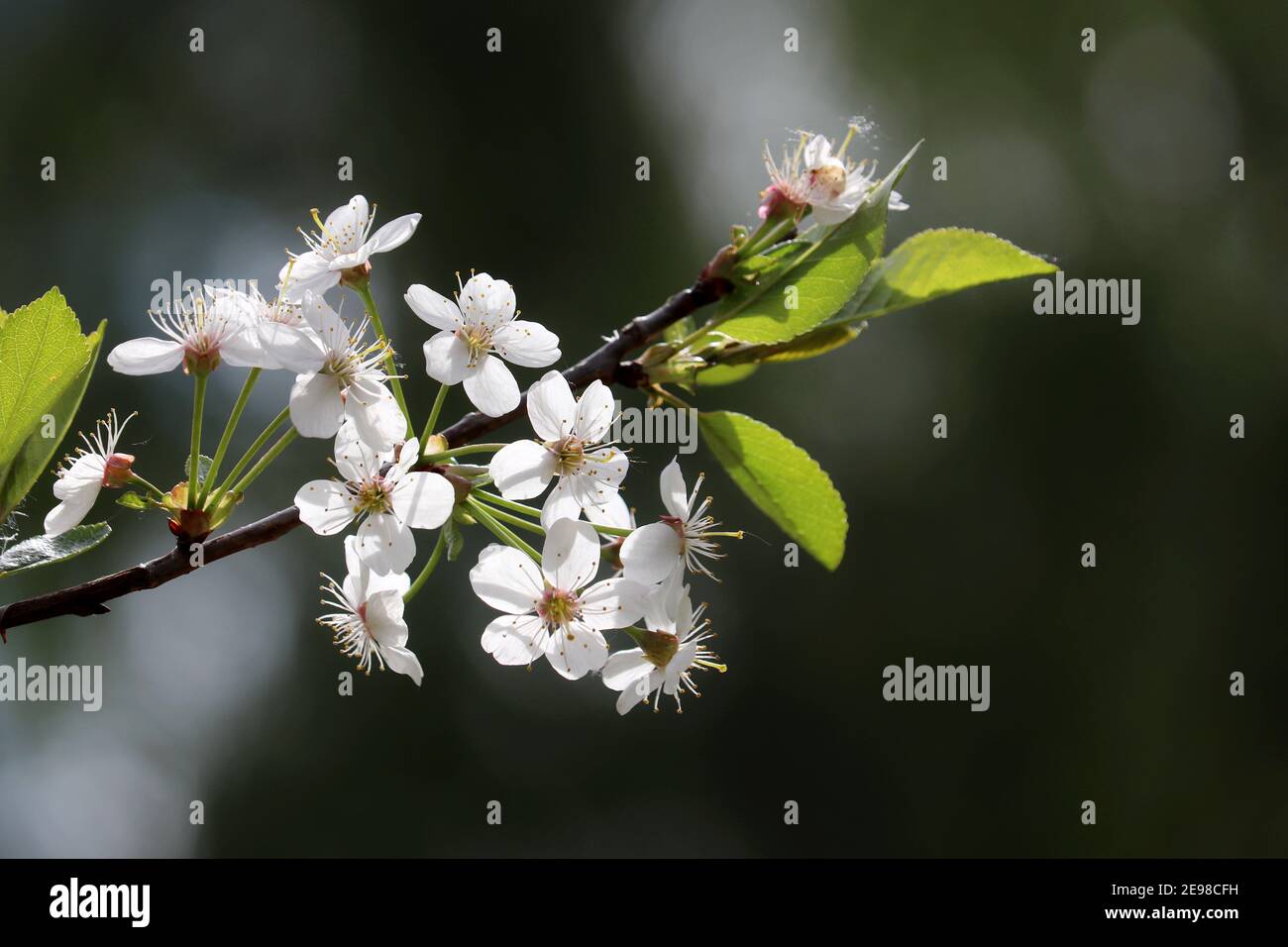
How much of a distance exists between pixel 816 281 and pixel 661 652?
388 millimetres

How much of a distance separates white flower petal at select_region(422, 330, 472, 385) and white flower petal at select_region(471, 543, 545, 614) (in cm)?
16

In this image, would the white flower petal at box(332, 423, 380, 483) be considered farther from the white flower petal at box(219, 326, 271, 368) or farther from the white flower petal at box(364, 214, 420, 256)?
the white flower petal at box(364, 214, 420, 256)

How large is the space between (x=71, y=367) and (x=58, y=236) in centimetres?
602

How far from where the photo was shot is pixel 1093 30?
7.41 metres

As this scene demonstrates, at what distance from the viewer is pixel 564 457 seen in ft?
3.44

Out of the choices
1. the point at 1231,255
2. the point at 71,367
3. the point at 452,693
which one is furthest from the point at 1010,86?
the point at 71,367

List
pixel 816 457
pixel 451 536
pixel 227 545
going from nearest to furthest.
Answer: pixel 227 545, pixel 451 536, pixel 816 457

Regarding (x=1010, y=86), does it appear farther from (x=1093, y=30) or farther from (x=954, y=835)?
(x=954, y=835)

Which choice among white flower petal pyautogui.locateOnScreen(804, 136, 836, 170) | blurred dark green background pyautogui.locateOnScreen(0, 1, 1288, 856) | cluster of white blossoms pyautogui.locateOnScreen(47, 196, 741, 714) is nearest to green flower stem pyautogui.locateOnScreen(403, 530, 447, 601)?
cluster of white blossoms pyautogui.locateOnScreen(47, 196, 741, 714)

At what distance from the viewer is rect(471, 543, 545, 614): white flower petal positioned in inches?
42.0

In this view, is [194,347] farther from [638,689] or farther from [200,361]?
[638,689]

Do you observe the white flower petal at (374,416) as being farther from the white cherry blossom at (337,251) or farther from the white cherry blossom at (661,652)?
the white cherry blossom at (661,652)

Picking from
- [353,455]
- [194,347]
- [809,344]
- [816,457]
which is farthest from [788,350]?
[816,457]

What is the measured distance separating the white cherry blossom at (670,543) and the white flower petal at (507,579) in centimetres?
9
